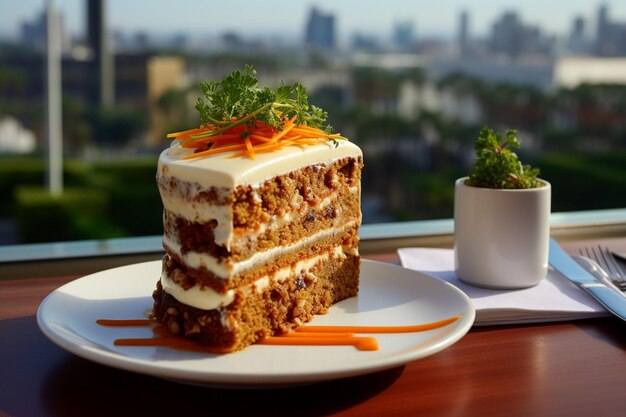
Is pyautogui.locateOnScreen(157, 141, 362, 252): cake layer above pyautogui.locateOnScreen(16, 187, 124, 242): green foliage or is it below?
above

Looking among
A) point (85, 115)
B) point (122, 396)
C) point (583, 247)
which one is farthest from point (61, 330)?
point (85, 115)

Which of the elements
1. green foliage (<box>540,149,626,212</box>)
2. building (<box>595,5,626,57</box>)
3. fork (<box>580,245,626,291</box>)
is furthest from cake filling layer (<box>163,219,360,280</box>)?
building (<box>595,5,626,57</box>)

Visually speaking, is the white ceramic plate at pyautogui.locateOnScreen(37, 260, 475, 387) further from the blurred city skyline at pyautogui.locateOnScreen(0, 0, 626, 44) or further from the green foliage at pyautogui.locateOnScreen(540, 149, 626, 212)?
the blurred city skyline at pyautogui.locateOnScreen(0, 0, 626, 44)

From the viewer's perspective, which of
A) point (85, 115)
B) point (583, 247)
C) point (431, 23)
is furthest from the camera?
point (431, 23)

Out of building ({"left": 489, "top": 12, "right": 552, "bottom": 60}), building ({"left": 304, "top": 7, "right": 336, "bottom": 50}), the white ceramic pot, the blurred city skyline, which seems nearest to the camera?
the white ceramic pot

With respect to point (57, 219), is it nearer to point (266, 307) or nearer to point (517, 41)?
point (266, 307)

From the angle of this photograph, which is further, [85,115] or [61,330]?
[85,115]

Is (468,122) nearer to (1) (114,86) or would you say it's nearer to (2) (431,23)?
(2) (431,23)

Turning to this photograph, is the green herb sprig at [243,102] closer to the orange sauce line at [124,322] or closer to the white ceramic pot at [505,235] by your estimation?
the orange sauce line at [124,322]
